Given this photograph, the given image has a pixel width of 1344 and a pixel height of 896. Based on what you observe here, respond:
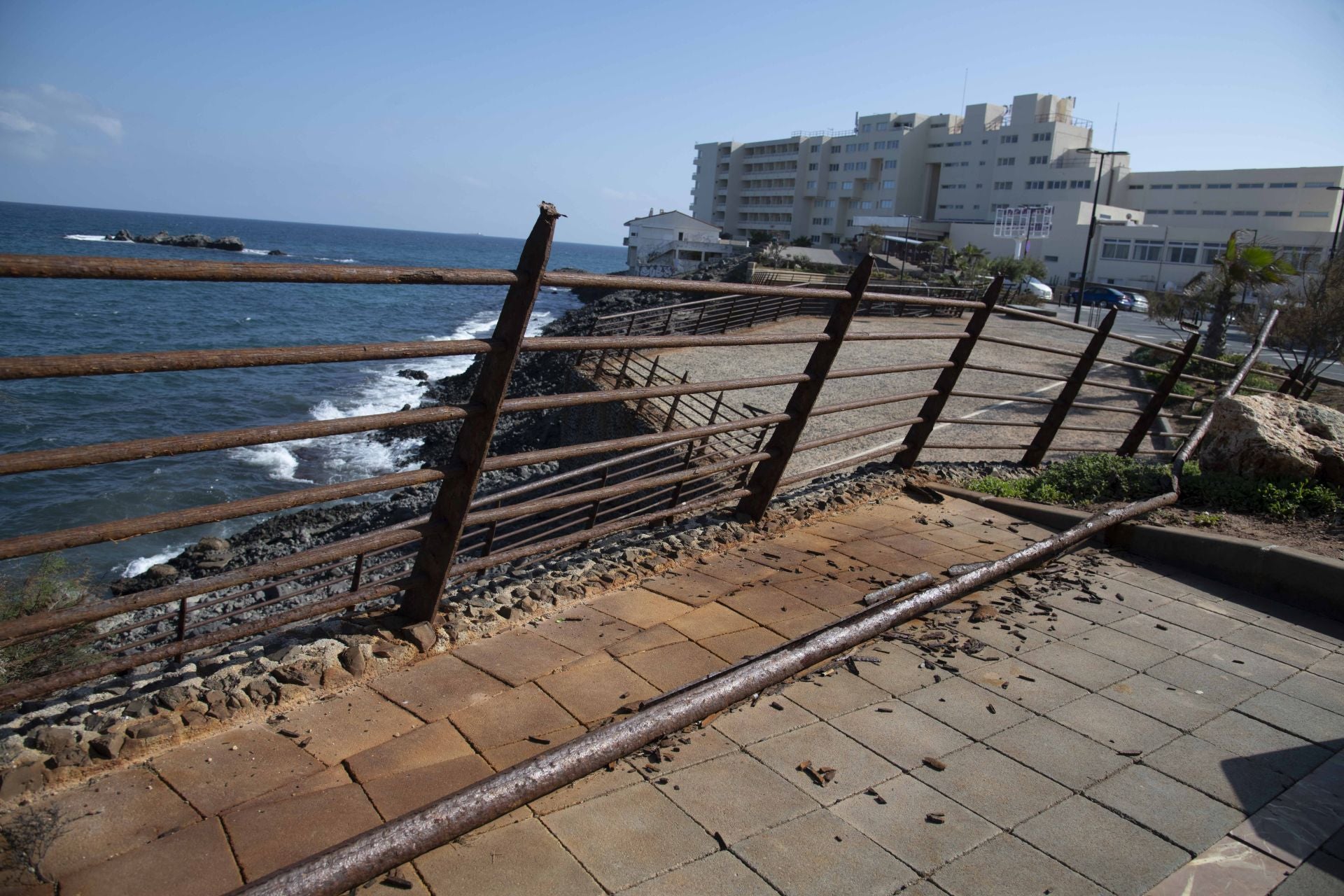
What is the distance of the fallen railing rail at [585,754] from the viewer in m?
1.63

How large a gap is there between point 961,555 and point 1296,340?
1870cm

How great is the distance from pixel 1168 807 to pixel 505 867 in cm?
168

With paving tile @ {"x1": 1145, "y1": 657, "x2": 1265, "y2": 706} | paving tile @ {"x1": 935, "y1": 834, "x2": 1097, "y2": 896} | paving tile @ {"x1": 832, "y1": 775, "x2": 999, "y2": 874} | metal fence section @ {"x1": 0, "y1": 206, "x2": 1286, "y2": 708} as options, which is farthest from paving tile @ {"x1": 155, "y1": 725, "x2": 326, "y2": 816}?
paving tile @ {"x1": 1145, "y1": 657, "x2": 1265, "y2": 706}

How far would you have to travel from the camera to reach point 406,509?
55.6ft

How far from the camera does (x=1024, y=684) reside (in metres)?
2.89

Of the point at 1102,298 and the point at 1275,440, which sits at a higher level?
the point at 1275,440

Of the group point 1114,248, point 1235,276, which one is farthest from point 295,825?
point 1114,248

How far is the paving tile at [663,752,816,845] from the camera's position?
205cm

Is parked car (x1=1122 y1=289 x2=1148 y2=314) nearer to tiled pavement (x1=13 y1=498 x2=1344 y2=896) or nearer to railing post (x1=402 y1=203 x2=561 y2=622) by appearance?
tiled pavement (x1=13 y1=498 x2=1344 y2=896)

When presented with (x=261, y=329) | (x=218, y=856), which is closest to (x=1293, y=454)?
(x=218, y=856)

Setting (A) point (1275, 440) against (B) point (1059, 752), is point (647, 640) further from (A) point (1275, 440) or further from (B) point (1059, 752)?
(A) point (1275, 440)

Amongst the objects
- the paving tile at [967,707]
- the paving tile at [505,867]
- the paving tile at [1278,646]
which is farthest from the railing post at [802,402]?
the paving tile at [505,867]

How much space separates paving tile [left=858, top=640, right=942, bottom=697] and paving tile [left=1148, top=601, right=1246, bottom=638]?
1.32 m

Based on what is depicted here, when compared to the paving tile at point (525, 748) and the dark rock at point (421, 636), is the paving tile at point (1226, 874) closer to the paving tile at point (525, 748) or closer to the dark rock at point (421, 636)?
the paving tile at point (525, 748)
